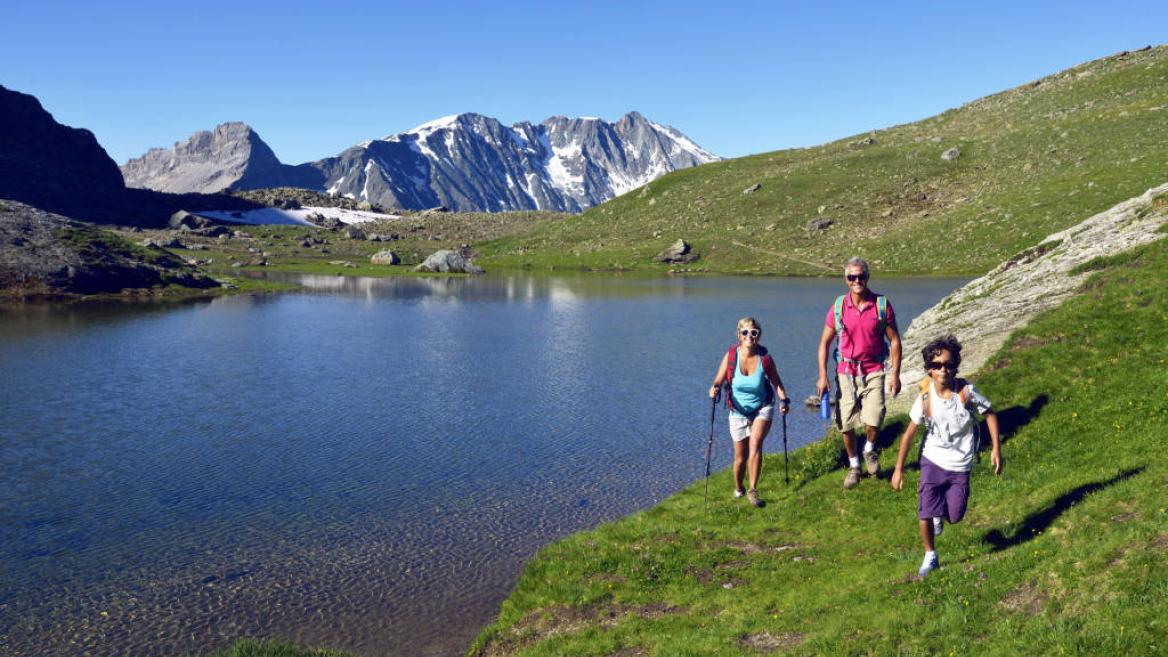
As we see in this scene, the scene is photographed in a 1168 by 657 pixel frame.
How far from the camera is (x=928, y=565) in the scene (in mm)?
12047

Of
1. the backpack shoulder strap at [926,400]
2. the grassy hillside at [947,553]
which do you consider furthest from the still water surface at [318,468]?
the backpack shoulder strap at [926,400]

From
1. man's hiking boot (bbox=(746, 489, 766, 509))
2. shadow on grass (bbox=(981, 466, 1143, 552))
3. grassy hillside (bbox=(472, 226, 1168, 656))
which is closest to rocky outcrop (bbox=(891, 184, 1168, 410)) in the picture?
grassy hillside (bbox=(472, 226, 1168, 656))

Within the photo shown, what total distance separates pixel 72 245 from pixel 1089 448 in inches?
3946

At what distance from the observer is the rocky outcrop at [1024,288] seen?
23.4 metres

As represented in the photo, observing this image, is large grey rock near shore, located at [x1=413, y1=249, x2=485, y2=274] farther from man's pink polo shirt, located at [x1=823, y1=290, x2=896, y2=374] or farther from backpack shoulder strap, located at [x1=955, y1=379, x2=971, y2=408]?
backpack shoulder strap, located at [x1=955, y1=379, x2=971, y2=408]

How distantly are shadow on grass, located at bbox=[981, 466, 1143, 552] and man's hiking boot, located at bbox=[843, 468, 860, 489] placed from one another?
13.7ft

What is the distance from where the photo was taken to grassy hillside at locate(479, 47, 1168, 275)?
115 m

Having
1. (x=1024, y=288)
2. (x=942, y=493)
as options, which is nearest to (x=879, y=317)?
(x=942, y=493)

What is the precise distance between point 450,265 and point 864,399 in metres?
131

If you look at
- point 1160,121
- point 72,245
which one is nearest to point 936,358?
point 72,245

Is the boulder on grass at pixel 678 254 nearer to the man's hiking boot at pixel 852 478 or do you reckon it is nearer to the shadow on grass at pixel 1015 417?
the shadow on grass at pixel 1015 417

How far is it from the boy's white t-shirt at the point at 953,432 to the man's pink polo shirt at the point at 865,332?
4.31m

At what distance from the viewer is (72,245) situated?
87.3 metres

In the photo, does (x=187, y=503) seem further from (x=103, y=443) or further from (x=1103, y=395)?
(x=1103, y=395)
